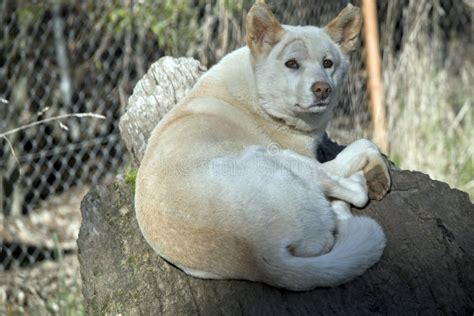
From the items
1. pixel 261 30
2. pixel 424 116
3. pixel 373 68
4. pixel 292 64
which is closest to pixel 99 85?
pixel 373 68

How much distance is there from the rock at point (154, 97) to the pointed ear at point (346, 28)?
96cm

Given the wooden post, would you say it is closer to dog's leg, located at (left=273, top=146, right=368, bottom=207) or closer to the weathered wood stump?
the weathered wood stump

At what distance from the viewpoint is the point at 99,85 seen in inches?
283

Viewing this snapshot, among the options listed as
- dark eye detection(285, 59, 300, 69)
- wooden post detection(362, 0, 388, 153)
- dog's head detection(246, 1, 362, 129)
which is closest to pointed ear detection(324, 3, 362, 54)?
dog's head detection(246, 1, 362, 129)

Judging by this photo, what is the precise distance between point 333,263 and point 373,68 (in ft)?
13.2

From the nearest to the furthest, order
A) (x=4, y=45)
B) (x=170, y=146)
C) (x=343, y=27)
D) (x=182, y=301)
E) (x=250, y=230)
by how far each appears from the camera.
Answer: (x=250, y=230)
(x=182, y=301)
(x=170, y=146)
(x=343, y=27)
(x=4, y=45)

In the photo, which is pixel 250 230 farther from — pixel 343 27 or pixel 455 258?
pixel 343 27

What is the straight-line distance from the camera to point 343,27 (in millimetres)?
4148

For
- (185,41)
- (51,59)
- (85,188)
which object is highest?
(185,41)

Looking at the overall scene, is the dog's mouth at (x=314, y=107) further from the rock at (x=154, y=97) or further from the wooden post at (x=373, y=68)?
the wooden post at (x=373, y=68)

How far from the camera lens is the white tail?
122 inches

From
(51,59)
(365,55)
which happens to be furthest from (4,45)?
(365,55)

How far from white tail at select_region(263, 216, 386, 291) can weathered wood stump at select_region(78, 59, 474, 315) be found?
0.07m

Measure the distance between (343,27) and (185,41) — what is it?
278 centimetres
